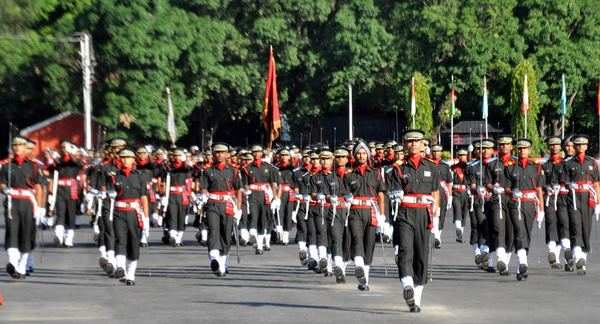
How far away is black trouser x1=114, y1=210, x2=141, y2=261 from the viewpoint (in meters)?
22.4

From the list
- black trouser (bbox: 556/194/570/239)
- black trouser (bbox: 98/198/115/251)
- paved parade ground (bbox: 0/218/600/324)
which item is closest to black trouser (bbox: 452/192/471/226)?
paved parade ground (bbox: 0/218/600/324)

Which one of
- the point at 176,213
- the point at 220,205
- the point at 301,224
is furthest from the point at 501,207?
the point at 176,213

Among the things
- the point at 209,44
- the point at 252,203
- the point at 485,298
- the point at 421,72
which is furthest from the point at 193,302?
the point at 421,72

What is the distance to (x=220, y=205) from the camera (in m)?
24.0

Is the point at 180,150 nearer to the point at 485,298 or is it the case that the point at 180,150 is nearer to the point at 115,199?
A: the point at 115,199

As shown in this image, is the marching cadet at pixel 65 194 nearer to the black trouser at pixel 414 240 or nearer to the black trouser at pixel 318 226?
the black trouser at pixel 318 226

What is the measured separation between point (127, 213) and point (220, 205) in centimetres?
187

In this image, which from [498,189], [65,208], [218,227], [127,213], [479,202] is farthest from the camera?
[65,208]

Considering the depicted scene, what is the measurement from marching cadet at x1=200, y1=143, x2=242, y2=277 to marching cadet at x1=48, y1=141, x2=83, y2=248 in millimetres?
8146

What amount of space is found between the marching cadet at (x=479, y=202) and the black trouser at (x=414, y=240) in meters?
5.31

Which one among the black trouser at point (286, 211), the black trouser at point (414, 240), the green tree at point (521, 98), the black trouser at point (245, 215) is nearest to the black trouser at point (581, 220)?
the black trouser at point (414, 240)

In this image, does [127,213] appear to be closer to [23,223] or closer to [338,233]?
[23,223]

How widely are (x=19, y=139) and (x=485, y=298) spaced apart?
7.66 m

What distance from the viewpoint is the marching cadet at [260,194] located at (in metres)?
29.4
